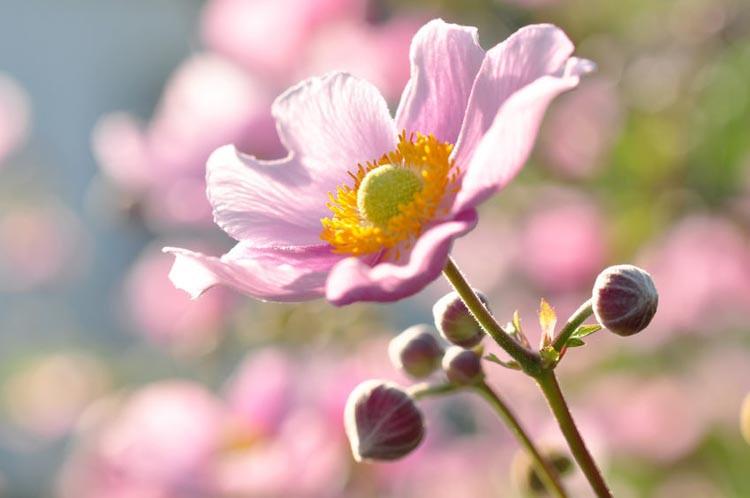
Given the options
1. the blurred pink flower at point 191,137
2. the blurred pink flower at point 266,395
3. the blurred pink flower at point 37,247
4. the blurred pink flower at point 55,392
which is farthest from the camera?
the blurred pink flower at point 37,247

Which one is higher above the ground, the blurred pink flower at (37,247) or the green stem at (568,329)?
the green stem at (568,329)

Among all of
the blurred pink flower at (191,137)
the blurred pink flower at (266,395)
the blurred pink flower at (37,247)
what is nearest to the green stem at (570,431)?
the blurred pink flower at (266,395)

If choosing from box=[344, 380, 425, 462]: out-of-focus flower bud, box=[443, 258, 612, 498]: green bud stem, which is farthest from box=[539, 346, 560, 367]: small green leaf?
box=[344, 380, 425, 462]: out-of-focus flower bud

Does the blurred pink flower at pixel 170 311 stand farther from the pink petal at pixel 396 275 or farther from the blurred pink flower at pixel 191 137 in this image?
the pink petal at pixel 396 275

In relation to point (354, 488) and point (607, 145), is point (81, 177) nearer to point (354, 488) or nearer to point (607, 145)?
point (607, 145)

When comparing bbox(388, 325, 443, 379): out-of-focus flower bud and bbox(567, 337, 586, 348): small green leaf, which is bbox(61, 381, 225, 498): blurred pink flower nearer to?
bbox(388, 325, 443, 379): out-of-focus flower bud

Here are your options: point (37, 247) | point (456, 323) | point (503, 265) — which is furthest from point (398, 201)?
point (37, 247)

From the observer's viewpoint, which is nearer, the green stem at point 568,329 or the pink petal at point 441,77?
the green stem at point 568,329

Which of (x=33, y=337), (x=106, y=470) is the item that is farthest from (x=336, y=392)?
(x=33, y=337)
